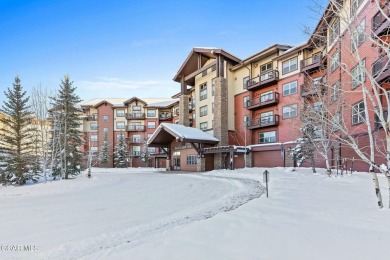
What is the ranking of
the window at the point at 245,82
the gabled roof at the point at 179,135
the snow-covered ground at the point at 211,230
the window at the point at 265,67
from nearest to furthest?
the snow-covered ground at the point at 211,230 < the gabled roof at the point at 179,135 < the window at the point at 265,67 < the window at the point at 245,82

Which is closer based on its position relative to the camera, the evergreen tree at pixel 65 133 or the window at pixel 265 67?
the evergreen tree at pixel 65 133

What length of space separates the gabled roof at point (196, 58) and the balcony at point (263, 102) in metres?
6.30

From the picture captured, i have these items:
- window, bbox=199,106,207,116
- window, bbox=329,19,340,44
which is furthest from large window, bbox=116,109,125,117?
window, bbox=329,19,340,44

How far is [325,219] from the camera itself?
561 cm

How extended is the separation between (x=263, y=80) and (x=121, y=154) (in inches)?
1252

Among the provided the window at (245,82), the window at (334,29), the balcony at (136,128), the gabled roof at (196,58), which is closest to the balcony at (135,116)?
the balcony at (136,128)

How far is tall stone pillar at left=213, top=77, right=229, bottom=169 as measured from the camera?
30.8 meters

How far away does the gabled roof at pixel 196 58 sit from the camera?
103 feet

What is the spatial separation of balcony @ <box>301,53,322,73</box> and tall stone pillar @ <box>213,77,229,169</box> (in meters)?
10.1

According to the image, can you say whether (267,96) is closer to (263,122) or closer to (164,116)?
(263,122)

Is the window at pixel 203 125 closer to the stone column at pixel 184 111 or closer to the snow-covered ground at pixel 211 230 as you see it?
the stone column at pixel 184 111

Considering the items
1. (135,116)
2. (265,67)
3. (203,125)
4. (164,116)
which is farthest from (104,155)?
(265,67)

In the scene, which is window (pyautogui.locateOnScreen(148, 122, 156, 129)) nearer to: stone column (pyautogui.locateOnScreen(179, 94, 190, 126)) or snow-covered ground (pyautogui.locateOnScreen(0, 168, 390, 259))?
stone column (pyautogui.locateOnScreen(179, 94, 190, 126))

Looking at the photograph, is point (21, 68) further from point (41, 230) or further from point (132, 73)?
point (41, 230)
